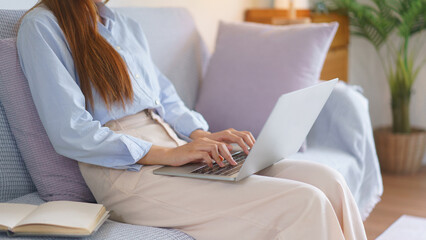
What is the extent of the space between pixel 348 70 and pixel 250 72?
1514 millimetres

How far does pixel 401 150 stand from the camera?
3018 millimetres

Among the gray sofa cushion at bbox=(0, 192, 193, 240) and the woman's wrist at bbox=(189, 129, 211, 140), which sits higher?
the woman's wrist at bbox=(189, 129, 211, 140)

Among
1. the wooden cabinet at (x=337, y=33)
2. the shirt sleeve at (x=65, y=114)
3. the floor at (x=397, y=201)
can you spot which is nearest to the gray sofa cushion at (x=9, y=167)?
the shirt sleeve at (x=65, y=114)

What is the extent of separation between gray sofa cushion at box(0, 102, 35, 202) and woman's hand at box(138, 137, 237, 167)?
329 millimetres

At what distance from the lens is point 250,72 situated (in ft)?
6.53

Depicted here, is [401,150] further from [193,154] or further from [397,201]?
[193,154]

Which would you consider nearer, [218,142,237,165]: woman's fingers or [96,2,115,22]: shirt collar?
[218,142,237,165]: woman's fingers

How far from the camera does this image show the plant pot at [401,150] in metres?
3.01

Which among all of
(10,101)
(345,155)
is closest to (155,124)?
(10,101)

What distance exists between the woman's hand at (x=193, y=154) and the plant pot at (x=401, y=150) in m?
1.99

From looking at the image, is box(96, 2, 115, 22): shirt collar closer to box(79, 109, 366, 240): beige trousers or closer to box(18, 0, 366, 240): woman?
box(18, 0, 366, 240): woman

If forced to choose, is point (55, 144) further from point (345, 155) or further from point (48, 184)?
point (345, 155)

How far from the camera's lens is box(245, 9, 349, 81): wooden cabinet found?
2.79m

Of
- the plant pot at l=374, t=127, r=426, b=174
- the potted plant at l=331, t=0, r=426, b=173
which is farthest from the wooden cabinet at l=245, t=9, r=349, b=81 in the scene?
the plant pot at l=374, t=127, r=426, b=174
